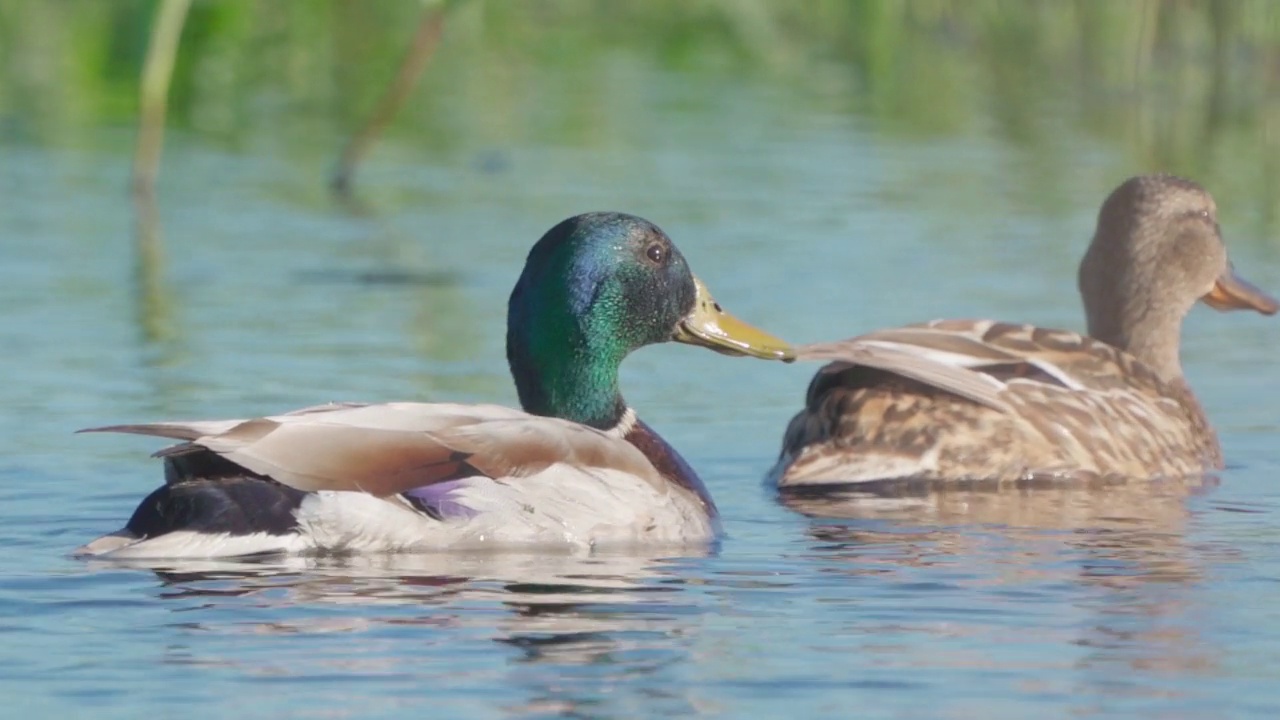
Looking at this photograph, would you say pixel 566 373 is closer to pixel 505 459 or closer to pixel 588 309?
pixel 588 309

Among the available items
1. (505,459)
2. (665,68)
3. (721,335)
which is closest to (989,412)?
(721,335)

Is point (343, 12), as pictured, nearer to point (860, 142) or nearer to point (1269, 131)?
point (860, 142)

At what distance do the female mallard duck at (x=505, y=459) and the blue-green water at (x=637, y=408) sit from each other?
0.43 ft

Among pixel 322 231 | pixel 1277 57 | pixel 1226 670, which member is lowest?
pixel 1226 670

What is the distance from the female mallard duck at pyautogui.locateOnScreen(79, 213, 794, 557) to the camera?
841cm

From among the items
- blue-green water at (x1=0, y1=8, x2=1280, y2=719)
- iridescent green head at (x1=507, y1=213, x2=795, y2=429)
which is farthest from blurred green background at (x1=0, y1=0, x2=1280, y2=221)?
iridescent green head at (x1=507, y1=213, x2=795, y2=429)

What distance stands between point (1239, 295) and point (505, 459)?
15.6 ft

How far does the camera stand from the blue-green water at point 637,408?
7.16 m

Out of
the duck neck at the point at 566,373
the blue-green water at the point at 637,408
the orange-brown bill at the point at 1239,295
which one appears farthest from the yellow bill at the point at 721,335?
the orange-brown bill at the point at 1239,295

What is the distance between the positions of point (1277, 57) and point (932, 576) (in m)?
16.6

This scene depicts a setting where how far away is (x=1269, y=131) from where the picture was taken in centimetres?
2073

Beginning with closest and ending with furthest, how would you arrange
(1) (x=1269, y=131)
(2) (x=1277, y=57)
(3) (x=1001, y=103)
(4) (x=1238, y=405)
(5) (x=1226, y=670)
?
1. (5) (x=1226, y=670)
2. (4) (x=1238, y=405)
3. (1) (x=1269, y=131)
4. (3) (x=1001, y=103)
5. (2) (x=1277, y=57)

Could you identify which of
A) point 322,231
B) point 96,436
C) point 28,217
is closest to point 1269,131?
point 322,231

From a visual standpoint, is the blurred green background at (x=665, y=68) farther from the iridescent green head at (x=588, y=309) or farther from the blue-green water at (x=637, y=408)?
the iridescent green head at (x=588, y=309)
